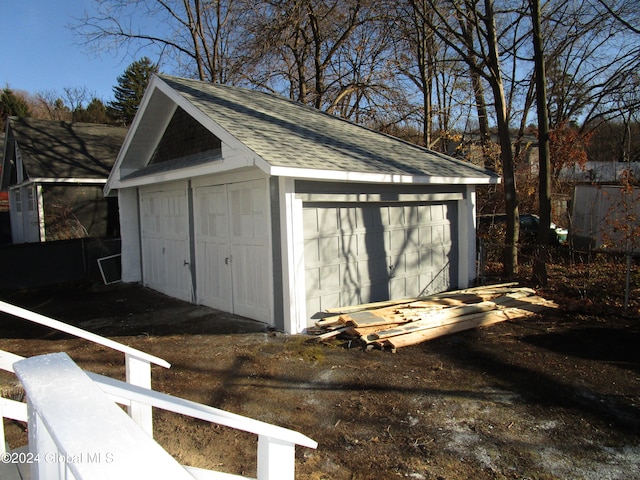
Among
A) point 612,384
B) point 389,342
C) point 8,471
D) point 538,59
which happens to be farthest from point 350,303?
point 538,59

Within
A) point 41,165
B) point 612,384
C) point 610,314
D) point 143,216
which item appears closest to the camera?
point 612,384

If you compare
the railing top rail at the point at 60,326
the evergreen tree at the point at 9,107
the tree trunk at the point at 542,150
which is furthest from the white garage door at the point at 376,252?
the evergreen tree at the point at 9,107

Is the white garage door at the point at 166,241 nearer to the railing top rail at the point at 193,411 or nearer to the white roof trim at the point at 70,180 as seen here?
the white roof trim at the point at 70,180

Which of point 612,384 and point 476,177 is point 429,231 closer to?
point 476,177

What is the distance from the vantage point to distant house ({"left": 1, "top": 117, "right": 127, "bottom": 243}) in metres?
15.3

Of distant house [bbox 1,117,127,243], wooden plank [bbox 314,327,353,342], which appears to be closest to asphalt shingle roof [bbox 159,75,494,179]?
wooden plank [bbox 314,327,353,342]

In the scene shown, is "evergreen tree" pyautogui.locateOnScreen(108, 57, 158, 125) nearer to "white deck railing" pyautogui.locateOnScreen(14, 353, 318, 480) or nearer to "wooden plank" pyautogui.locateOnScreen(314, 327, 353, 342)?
"wooden plank" pyautogui.locateOnScreen(314, 327, 353, 342)

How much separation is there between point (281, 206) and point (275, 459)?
18.5 feet

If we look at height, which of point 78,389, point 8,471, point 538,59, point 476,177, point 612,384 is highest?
point 538,59

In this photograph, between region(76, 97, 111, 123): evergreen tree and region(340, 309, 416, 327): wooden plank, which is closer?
region(340, 309, 416, 327): wooden plank

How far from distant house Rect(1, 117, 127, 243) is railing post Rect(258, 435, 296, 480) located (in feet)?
53.3

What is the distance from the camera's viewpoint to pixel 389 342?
6430 millimetres

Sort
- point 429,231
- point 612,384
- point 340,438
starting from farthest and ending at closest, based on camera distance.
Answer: point 429,231 < point 612,384 < point 340,438

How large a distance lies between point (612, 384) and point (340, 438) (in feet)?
10.9
